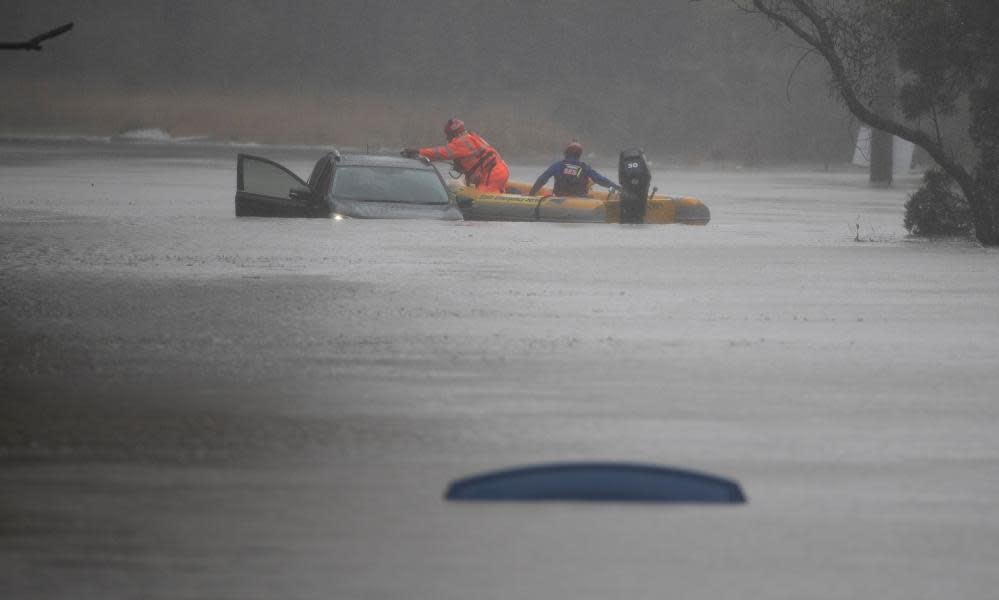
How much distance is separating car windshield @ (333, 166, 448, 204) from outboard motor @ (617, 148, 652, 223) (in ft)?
10.6

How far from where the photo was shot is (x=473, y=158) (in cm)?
3212

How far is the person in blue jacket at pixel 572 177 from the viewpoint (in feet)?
105

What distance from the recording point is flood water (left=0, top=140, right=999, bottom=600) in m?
7.52

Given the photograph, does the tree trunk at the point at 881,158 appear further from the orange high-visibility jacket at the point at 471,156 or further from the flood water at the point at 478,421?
the flood water at the point at 478,421

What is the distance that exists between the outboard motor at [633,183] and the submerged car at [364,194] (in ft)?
10.2

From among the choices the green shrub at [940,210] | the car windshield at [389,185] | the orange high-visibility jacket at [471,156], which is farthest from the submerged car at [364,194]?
the green shrub at [940,210]

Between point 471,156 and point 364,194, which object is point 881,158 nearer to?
point 471,156

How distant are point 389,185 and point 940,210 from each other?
8613 mm

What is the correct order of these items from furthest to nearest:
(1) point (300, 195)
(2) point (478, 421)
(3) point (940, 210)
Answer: (3) point (940, 210), (1) point (300, 195), (2) point (478, 421)

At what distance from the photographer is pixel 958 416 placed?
11711mm

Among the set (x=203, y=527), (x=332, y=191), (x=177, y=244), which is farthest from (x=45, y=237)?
(x=203, y=527)

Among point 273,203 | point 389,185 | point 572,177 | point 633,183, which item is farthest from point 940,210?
point 273,203

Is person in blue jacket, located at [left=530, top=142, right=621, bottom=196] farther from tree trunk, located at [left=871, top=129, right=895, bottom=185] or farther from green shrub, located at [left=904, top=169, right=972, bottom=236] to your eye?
tree trunk, located at [left=871, top=129, right=895, bottom=185]

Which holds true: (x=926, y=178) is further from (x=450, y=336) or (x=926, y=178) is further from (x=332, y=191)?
(x=450, y=336)
